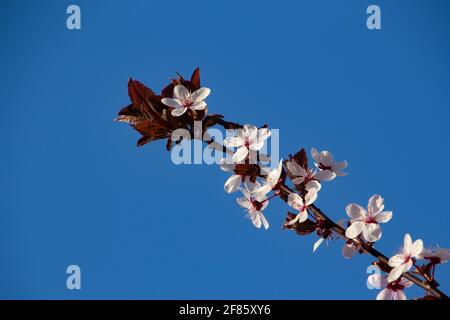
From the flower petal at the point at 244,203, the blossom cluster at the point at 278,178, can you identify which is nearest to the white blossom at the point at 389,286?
the blossom cluster at the point at 278,178

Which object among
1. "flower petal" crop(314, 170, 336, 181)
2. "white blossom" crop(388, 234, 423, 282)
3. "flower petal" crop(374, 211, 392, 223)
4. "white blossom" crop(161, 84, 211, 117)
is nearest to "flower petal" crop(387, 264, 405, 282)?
"white blossom" crop(388, 234, 423, 282)

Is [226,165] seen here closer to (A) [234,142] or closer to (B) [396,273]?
(A) [234,142]

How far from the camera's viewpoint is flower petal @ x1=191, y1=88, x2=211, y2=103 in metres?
2.28

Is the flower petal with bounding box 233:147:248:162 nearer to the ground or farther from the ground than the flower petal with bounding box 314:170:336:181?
farther from the ground

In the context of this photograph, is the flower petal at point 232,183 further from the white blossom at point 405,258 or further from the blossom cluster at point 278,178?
the white blossom at point 405,258

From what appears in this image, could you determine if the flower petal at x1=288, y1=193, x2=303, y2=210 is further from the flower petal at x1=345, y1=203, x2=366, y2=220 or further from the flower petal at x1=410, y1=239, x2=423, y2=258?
the flower petal at x1=410, y1=239, x2=423, y2=258

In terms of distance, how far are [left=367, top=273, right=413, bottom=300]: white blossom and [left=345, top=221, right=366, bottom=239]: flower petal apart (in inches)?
6.4

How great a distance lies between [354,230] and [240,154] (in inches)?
18.8

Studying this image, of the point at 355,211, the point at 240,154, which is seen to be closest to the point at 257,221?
the point at 240,154

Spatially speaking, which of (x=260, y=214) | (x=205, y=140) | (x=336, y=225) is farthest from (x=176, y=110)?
(x=336, y=225)

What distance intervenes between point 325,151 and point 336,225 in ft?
1.27

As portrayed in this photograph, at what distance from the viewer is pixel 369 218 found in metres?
2.04

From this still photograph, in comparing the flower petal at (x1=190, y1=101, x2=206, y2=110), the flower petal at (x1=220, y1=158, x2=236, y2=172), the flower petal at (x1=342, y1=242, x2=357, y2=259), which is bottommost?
the flower petal at (x1=342, y1=242, x2=357, y2=259)
